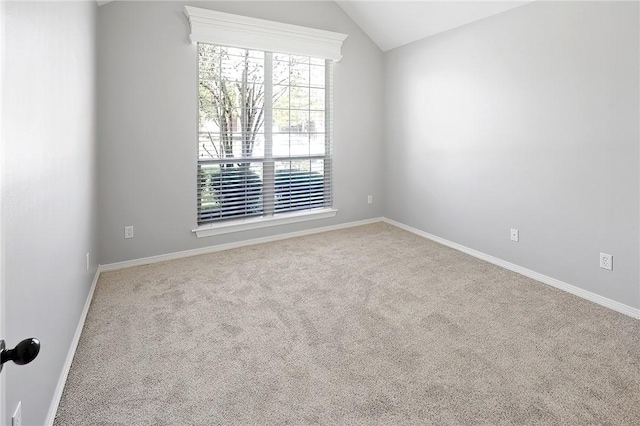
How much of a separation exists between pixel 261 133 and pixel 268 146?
0.17 m

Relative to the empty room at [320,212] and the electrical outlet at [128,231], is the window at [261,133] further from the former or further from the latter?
the electrical outlet at [128,231]

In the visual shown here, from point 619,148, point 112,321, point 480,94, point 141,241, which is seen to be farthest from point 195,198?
point 619,148

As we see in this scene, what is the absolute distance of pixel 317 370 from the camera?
2049 millimetres

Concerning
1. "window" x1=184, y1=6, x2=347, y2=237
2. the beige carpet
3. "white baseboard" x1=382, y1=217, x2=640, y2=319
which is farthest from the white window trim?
"white baseboard" x1=382, y1=217, x2=640, y2=319

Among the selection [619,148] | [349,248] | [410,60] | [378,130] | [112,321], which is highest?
[410,60]

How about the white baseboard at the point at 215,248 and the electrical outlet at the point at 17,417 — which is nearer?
the electrical outlet at the point at 17,417

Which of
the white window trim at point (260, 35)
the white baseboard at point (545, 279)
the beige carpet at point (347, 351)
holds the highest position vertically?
the white window trim at point (260, 35)

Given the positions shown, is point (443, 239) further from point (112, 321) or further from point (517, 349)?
point (112, 321)

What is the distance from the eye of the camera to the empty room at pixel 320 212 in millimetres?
1716

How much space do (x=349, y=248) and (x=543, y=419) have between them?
8.77 ft

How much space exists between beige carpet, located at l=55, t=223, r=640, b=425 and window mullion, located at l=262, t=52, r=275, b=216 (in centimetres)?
115

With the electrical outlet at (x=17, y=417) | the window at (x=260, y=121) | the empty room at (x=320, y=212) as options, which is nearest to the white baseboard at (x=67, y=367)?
the empty room at (x=320, y=212)

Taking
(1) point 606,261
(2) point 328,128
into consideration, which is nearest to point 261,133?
(2) point 328,128

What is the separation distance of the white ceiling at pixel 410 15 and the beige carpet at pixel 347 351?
2.50 metres
